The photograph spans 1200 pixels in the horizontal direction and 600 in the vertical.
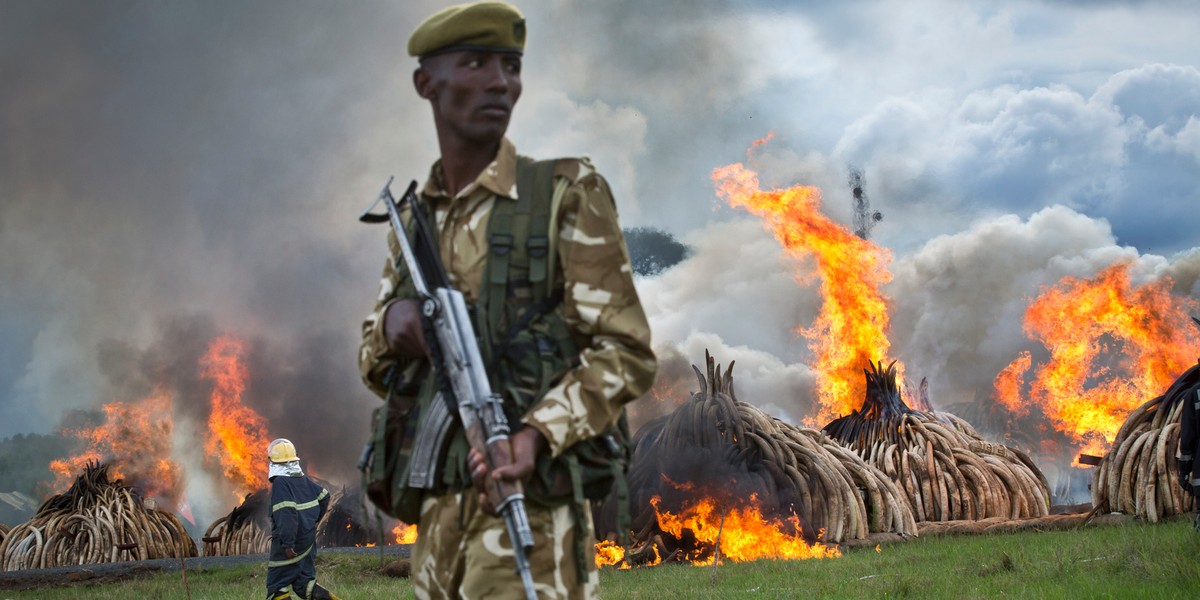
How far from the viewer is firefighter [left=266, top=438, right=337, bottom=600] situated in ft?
34.5

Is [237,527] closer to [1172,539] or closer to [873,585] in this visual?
[873,585]

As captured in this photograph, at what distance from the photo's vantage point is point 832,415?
29719 mm

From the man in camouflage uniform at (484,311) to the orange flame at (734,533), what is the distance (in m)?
9.97

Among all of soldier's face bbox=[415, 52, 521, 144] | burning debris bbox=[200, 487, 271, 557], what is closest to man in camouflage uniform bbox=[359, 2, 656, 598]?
soldier's face bbox=[415, 52, 521, 144]

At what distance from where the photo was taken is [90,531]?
59.5 feet

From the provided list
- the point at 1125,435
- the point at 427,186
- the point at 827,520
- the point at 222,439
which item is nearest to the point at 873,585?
the point at 827,520

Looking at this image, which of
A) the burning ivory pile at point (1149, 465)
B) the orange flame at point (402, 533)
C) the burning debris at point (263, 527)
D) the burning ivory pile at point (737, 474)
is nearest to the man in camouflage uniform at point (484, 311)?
the burning ivory pile at point (737, 474)

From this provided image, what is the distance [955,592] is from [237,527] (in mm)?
15565

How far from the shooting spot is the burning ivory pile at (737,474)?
12.9 metres

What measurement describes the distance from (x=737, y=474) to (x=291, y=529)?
5256 mm

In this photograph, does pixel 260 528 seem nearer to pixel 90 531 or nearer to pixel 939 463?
pixel 90 531

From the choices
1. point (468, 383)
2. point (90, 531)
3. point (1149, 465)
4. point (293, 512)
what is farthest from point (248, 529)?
point (468, 383)

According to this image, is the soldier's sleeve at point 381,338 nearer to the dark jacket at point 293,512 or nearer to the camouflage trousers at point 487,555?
the camouflage trousers at point 487,555

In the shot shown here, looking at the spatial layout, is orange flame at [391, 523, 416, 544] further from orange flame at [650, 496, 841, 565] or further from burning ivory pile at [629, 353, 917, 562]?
orange flame at [650, 496, 841, 565]
